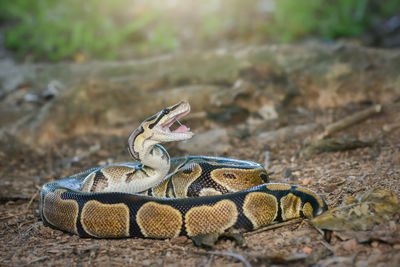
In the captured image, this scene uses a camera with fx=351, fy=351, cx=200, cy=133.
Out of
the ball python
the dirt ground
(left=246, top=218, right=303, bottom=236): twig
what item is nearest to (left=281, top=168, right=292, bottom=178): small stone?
the dirt ground

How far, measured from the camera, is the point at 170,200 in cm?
382

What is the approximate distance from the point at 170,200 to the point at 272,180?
1.89 metres

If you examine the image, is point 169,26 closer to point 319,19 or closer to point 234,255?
point 319,19

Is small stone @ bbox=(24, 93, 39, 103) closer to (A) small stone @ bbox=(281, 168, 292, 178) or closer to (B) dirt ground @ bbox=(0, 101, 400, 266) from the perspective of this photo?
(B) dirt ground @ bbox=(0, 101, 400, 266)

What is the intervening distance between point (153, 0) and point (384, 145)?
9861 mm

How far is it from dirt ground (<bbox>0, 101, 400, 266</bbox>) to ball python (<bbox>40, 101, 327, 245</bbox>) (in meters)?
0.13

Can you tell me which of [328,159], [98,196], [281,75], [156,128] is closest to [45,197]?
[98,196]

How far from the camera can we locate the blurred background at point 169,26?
11.0m

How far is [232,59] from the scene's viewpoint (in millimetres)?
8641

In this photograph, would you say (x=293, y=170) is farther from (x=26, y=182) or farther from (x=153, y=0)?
(x=153, y=0)

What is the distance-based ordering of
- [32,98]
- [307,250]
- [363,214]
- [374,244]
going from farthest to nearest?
[32,98] < [363,214] < [307,250] < [374,244]

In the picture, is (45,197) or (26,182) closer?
(45,197)

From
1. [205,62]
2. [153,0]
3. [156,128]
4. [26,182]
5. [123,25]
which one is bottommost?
[26,182]

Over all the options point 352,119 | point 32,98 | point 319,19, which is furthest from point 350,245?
point 319,19
